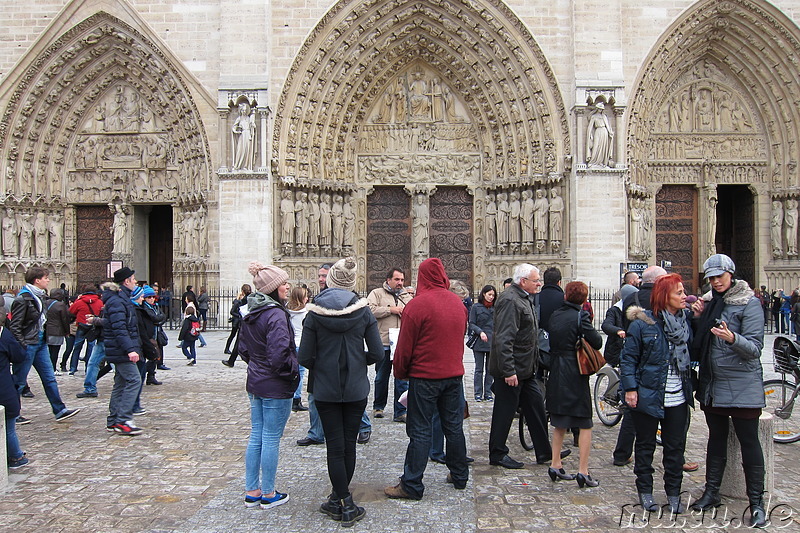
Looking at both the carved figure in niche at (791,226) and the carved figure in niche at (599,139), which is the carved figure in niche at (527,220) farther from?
the carved figure in niche at (791,226)

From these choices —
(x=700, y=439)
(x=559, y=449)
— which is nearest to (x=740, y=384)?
(x=559, y=449)

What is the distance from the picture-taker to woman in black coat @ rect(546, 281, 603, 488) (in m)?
5.31

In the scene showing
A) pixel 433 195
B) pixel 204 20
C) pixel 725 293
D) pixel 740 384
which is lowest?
pixel 740 384

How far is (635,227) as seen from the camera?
1864 centimetres

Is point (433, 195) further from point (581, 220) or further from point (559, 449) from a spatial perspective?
point (559, 449)

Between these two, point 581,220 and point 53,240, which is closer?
point 581,220

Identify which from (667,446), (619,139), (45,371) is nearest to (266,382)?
(667,446)

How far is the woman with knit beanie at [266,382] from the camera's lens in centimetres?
479

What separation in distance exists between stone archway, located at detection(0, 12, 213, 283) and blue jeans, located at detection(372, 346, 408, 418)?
12336mm

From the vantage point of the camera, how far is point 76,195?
67.6 feet

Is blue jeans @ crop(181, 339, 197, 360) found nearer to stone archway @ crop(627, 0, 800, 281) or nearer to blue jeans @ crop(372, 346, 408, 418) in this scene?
blue jeans @ crop(372, 346, 408, 418)

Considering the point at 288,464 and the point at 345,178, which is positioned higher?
the point at 345,178

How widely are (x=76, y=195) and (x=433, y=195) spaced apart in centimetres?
1097

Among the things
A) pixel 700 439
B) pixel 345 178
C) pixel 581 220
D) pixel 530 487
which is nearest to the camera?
pixel 530 487
